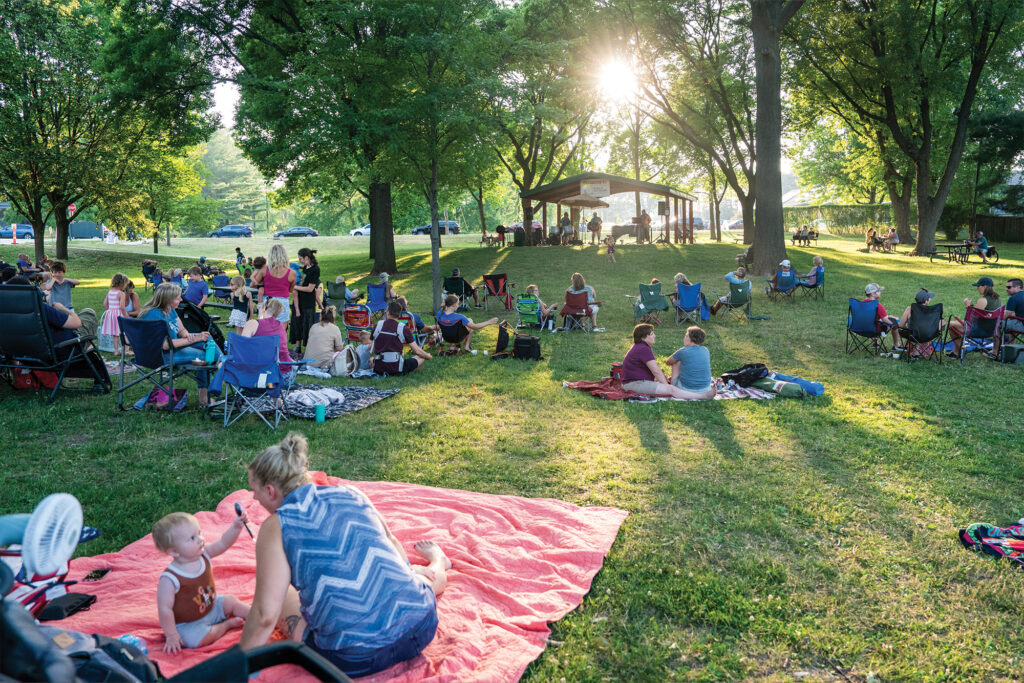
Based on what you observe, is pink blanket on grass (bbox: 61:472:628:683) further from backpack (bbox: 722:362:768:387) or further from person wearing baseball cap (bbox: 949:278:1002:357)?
person wearing baseball cap (bbox: 949:278:1002:357)

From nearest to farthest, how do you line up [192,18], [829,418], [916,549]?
[916,549], [829,418], [192,18]

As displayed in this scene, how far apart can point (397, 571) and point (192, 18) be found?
76.9ft

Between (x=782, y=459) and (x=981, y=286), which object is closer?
(x=782, y=459)

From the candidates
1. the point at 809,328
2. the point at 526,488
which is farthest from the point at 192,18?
the point at 526,488

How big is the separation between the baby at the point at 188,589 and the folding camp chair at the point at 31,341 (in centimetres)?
560

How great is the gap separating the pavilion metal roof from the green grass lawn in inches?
642

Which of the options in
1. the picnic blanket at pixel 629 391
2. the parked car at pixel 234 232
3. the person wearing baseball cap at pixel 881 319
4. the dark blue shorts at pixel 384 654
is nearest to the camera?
the dark blue shorts at pixel 384 654

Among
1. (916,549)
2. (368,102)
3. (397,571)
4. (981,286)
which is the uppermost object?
(368,102)

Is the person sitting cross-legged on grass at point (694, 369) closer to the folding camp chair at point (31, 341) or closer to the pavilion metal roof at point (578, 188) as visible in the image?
the folding camp chair at point (31, 341)

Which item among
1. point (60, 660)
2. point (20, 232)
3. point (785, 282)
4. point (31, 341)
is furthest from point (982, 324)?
point (20, 232)

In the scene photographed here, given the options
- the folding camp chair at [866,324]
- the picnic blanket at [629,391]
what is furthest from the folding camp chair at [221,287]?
the folding camp chair at [866,324]

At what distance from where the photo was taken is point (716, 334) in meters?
12.7

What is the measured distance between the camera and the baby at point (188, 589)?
126 inches

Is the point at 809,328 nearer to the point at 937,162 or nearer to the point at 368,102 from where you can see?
the point at 368,102
